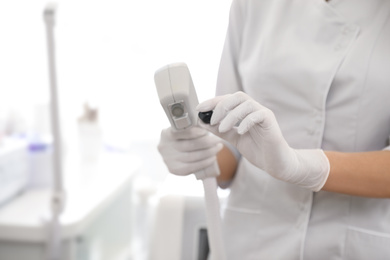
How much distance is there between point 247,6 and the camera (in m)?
0.88

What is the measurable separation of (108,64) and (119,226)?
660 mm

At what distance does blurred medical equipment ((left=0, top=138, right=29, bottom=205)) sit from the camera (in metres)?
1.41

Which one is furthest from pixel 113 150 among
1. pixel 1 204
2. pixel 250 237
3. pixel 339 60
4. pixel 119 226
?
pixel 339 60

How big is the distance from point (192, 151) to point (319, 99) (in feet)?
0.81

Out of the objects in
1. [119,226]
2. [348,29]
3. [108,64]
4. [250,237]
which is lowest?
[119,226]

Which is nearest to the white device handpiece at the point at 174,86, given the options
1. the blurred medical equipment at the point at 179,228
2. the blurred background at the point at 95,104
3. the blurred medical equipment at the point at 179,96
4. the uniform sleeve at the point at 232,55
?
the blurred medical equipment at the point at 179,96

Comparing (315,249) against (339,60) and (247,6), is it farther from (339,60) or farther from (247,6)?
(247,6)

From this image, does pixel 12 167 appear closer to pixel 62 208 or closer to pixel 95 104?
pixel 62 208

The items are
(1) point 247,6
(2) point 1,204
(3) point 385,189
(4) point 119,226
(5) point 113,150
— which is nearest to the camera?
(3) point 385,189

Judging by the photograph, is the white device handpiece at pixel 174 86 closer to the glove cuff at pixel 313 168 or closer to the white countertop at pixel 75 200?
the glove cuff at pixel 313 168

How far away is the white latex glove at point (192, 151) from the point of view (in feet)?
2.64

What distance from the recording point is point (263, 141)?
0.70 metres

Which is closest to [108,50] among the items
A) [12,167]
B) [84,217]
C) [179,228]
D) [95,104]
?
[95,104]

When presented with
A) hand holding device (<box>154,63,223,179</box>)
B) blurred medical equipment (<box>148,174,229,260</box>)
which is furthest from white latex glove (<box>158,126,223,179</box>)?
blurred medical equipment (<box>148,174,229,260</box>)
